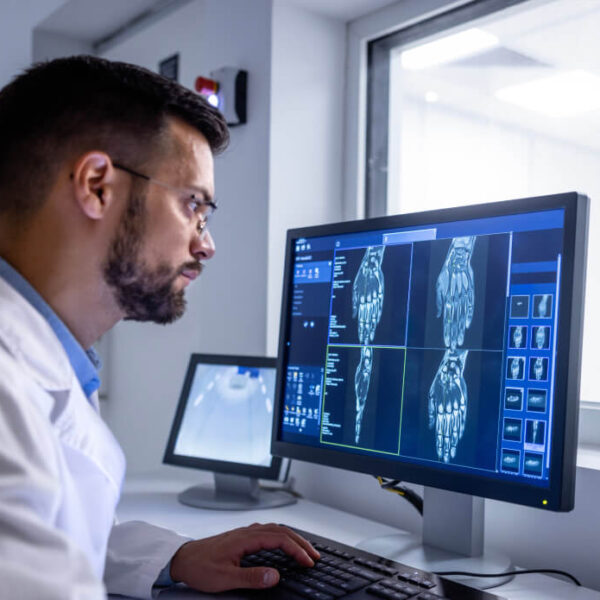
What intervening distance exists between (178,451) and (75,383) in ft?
2.89

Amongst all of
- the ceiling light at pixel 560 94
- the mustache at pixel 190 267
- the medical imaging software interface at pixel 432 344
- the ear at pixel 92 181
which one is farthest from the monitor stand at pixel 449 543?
the ceiling light at pixel 560 94

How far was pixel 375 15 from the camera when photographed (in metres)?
1.86

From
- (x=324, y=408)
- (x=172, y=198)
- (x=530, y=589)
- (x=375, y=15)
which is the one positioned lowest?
(x=530, y=589)

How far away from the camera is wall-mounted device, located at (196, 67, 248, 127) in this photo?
1.84 m

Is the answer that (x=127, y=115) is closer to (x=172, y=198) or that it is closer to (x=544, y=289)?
(x=172, y=198)

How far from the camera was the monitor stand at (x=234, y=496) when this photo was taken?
1.53m

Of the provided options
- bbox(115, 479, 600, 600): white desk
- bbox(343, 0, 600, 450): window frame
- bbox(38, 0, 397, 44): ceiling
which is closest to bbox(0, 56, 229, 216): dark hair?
bbox(115, 479, 600, 600): white desk

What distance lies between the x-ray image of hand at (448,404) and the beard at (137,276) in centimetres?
39

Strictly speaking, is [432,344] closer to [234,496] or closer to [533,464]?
[533,464]

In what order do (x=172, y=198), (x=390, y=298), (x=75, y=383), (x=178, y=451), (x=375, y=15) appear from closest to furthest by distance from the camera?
(x=75, y=383) → (x=172, y=198) → (x=390, y=298) → (x=178, y=451) → (x=375, y=15)

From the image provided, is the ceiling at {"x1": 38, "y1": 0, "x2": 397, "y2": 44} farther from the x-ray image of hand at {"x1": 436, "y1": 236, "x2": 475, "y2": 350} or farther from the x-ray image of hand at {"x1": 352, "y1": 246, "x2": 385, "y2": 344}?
the x-ray image of hand at {"x1": 436, "y1": 236, "x2": 475, "y2": 350}

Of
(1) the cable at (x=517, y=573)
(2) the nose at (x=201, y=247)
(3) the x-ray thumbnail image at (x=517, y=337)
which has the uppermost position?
(2) the nose at (x=201, y=247)

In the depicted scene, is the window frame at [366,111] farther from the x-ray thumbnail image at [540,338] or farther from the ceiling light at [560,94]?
the x-ray thumbnail image at [540,338]

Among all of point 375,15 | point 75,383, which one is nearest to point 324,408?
point 75,383
